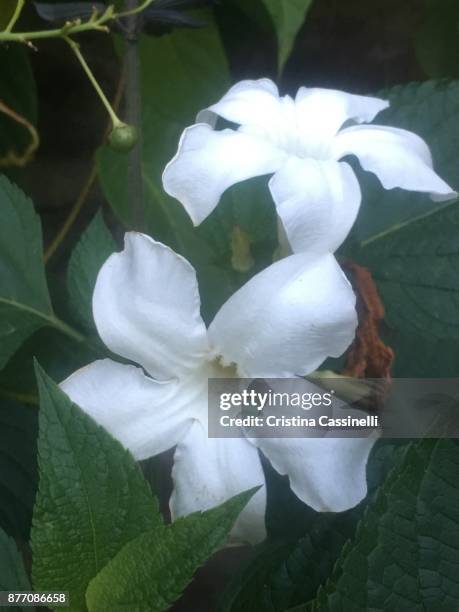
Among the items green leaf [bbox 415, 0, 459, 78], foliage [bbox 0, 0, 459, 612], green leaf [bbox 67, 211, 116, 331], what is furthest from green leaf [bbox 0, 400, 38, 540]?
green leaf [bbox 415, 0, 459, 78]

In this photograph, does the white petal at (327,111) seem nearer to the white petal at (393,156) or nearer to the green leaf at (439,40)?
the white petal at (393,156)

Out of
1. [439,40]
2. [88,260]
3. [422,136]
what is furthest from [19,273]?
[439,40]

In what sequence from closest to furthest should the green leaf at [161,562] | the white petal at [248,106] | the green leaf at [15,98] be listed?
the green leaf at [161,562]
the white petal at [248,106]
the green leaf at [15,98]

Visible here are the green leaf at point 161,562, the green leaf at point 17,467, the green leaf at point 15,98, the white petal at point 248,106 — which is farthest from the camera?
the green leaf at point 15,98

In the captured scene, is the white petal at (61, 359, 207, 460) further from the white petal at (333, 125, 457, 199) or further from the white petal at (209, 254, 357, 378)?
the white petal at (333, 125, 457, 199)

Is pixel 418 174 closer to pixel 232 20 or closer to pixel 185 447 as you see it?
pixel 185 447

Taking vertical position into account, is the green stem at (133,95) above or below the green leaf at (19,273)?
above

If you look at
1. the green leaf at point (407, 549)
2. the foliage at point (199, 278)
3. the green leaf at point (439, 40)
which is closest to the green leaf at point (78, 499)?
the foliage at point (199, 278)
